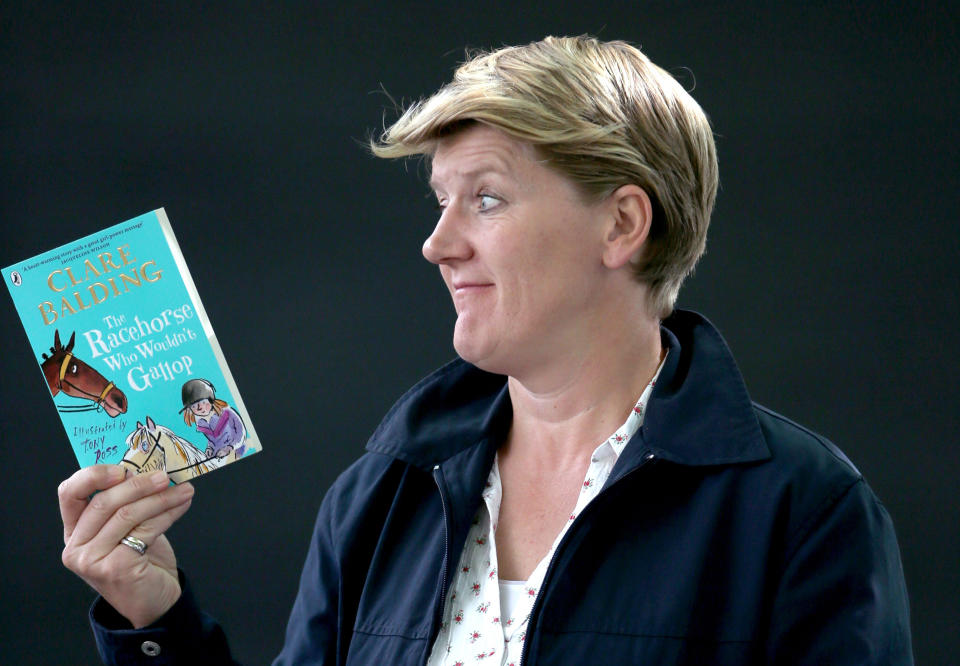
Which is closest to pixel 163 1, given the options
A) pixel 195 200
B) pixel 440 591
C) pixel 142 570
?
pixel 195 200

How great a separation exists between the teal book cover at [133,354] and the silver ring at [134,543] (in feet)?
0.35

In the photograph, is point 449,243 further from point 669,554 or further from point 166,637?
point 166,637

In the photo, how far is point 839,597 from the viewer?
1672 millimetres

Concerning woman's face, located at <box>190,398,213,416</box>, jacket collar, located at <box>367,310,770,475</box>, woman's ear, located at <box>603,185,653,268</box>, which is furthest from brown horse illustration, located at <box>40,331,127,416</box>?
woman's ear, located at <box>603,185,653,268</box>

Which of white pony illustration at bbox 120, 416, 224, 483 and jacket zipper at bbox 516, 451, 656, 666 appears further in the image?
white pony illustration at bbox 120, 416, 224, 483

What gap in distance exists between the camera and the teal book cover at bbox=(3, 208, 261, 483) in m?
1.93

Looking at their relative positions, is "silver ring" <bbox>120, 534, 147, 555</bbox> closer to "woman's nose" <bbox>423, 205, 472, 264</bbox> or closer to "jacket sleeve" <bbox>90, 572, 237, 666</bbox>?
"jacket sleeve" <bbox>90, 572, 237, 666</bbox>

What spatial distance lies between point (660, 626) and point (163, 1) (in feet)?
7.89

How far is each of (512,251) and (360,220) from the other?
1.72 m

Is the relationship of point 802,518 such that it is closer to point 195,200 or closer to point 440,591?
point 440,591

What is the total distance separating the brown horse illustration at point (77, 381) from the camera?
1.95 m

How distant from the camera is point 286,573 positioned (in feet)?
11.5

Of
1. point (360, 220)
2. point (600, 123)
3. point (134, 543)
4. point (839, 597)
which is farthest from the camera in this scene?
point (360, 220)

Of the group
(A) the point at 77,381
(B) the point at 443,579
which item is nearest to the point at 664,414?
(B) the point at 443,579
